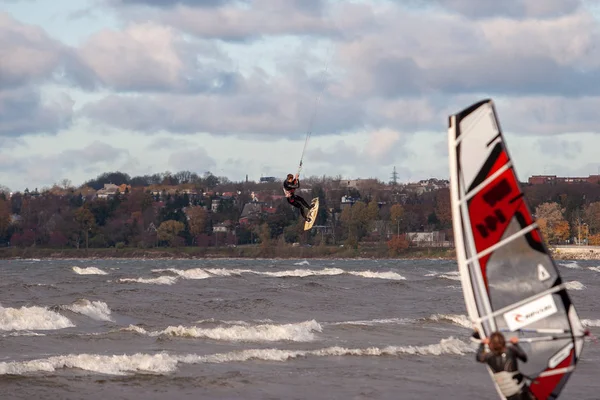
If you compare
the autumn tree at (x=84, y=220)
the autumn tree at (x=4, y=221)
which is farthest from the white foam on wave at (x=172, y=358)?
the autumn tree at (x=4, y=221)

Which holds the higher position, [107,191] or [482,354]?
[107,191]

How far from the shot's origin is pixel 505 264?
878 centimetres

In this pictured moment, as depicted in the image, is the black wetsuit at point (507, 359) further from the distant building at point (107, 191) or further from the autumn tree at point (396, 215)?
the distant building at point (107, 191)

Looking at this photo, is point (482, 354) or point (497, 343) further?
point (482, 354)

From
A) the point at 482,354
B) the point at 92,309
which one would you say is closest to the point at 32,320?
the point at 92,309

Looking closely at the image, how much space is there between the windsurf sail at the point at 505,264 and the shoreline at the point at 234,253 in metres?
101

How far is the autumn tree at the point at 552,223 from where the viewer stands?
112m

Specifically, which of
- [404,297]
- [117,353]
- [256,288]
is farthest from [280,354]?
[256,288]

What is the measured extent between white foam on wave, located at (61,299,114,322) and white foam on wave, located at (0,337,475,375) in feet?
26.9

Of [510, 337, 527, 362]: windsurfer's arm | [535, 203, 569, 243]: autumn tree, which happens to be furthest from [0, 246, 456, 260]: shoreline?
[510, 337, 527, 362]: windsurfer's arm

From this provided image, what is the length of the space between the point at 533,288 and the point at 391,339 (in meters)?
10.6

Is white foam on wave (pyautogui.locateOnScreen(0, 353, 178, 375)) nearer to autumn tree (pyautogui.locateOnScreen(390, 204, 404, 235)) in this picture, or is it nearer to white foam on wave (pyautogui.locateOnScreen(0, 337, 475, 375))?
white foam on wave (pyautogui.locateOnScreen(0, 337, 475, 375))

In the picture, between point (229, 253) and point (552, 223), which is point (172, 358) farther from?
point (229, 253)

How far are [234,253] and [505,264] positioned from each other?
111 meters
